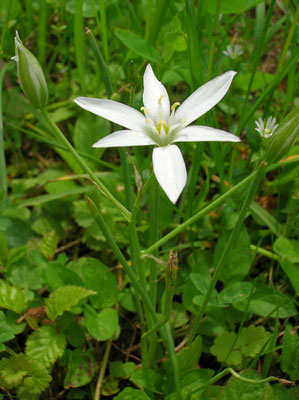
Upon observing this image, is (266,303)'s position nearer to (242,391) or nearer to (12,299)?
(242,391)

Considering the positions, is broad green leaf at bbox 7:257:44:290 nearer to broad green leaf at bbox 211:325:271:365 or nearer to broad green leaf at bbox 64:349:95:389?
broad green leaf at bbox 64:349:95:389

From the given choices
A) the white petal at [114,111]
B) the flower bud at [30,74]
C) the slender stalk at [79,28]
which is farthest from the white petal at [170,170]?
the slender stalk at [79,28]

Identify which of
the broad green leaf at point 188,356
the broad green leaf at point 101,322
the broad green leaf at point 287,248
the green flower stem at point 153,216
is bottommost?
the broad green leaf at point 188,356

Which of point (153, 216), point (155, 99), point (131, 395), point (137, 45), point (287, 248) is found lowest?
point (131, 395)

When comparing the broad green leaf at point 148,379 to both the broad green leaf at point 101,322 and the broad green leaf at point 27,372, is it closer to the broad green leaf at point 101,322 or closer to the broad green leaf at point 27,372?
the broad green leaf at point 101,322

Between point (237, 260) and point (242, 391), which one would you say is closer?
point (242, 391)

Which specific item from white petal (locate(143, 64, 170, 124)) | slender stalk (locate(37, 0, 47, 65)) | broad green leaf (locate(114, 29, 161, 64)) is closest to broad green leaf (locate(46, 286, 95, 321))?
white petal (locate(143, 64, 170, 124))

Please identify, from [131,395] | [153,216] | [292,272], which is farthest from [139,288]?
[292,272]
